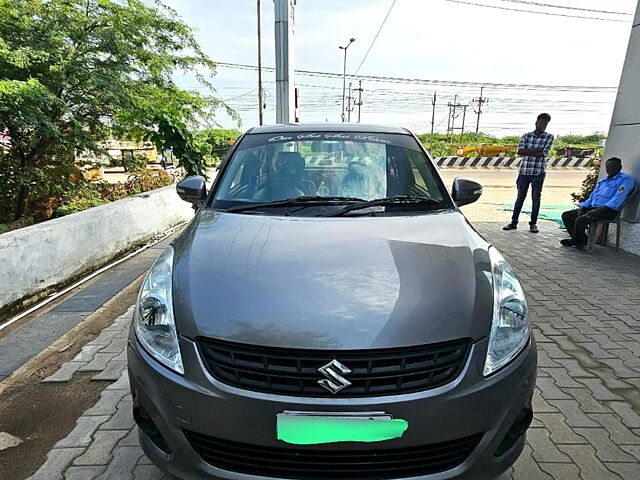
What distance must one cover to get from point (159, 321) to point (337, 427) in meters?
0.77

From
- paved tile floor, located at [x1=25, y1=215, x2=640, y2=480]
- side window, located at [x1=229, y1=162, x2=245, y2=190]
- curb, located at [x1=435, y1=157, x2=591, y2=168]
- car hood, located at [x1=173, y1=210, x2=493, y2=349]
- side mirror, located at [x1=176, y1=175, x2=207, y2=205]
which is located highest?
side window, located at [x1=229, y1=162, x2=245, y2=190]

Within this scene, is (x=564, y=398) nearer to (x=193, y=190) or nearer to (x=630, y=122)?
(x=193, y=190)

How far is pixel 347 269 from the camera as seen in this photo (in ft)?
5.70

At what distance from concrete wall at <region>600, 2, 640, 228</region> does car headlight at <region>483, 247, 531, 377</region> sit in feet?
16.7

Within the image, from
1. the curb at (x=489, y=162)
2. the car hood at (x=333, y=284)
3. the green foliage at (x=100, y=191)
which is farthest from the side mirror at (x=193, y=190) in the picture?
the curb at (x=489, y=162)

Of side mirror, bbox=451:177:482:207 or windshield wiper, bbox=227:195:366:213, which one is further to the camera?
side mirror, bbox=451:177:482:207

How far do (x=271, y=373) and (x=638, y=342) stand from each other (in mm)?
3216

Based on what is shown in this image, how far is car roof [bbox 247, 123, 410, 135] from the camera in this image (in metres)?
3.12

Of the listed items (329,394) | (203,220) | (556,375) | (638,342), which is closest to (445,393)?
(329,394)

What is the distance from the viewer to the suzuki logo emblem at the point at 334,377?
54.2 inches

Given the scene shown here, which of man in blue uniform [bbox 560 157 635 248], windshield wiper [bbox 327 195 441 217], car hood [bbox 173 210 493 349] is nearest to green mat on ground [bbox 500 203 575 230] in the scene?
man in blue uniform [bbox 560 157 635 248]

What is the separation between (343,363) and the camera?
4.60ft

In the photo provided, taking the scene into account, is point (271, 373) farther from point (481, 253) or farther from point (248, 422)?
point (481, 253)

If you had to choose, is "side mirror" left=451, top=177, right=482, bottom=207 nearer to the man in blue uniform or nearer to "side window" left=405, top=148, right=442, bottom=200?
"side window" left=405, top=148, right=442, bottom=200
